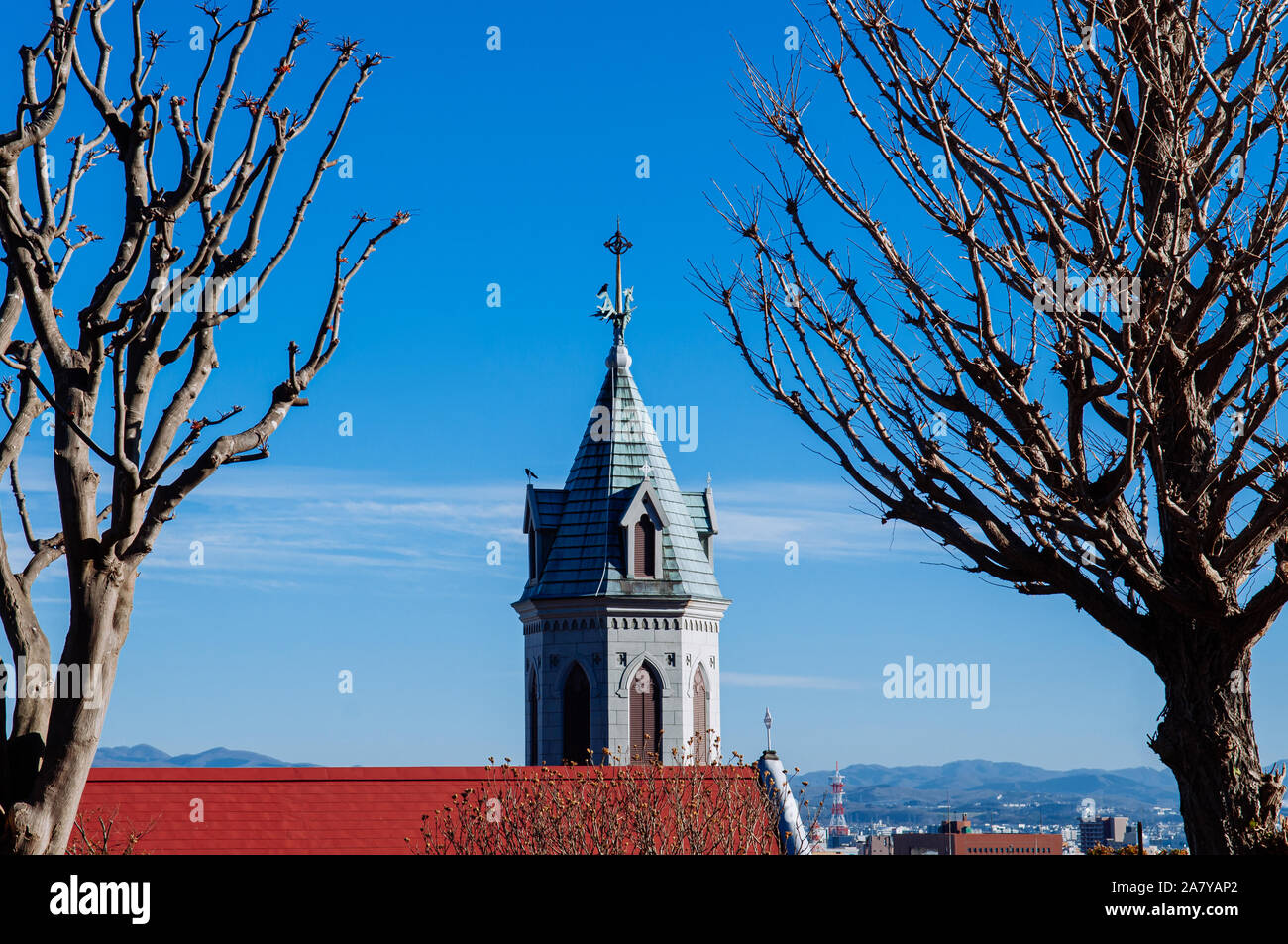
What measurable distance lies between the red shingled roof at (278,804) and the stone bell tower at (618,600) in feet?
54.3

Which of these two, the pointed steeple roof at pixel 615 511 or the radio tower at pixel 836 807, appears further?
the pointed steeple roof at pixel 615 511

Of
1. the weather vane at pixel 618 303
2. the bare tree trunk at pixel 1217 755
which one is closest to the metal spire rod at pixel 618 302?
the weather vane at pixel 618 303

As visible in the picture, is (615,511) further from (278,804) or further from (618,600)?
(278,804)

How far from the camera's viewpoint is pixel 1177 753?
1087cm

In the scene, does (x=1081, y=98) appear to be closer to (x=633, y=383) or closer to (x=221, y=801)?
(x=221, y=801)

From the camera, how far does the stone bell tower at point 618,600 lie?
140 feet

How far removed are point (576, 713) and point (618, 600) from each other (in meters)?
3.72

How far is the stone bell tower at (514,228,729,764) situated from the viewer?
42781 millimetres

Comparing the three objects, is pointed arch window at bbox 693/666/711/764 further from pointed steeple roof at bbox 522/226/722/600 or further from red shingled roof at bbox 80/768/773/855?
red shingled roof at bbox 80/768/773/855

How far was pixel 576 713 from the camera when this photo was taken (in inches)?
1703

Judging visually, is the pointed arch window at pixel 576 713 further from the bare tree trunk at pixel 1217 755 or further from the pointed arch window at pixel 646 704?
the bare tree trunk at pixel 1217 755

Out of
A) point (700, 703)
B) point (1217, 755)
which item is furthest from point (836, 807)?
point (1217, 755)
